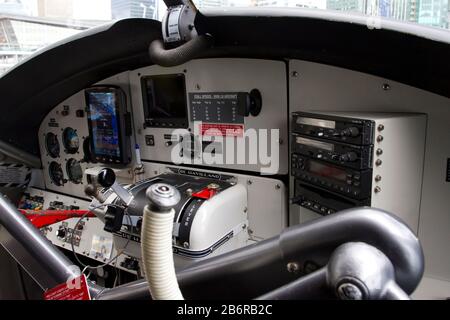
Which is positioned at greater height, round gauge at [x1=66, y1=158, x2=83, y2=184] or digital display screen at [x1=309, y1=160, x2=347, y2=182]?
digital display screen at [x1=309, y1=160, x2=347, y2=182]

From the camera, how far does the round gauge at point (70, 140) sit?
2.75m

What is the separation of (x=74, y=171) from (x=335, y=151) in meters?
2.33

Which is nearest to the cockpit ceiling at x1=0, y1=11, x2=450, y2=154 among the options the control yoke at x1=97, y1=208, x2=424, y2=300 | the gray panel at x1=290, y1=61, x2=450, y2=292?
the gray panel at x1=290, y1=61, x2=450, y2=292

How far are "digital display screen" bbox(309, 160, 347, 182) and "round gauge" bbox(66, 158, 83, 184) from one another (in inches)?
82.0

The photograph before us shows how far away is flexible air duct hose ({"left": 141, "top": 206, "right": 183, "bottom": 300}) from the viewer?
1.65 ft

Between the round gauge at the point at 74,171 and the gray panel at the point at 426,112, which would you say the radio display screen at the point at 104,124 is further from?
the gray panel at the point at 426,112

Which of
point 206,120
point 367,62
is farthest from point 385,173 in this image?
point 206,120

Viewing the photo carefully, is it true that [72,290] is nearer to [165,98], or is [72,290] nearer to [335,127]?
[335,127]

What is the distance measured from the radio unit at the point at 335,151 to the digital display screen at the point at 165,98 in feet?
2.85

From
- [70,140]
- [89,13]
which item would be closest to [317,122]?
[89,13]

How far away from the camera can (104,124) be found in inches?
92.9

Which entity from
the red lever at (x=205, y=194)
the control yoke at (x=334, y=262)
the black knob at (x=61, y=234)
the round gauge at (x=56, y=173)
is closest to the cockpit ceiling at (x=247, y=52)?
the round gauge at (x=56, y=173)

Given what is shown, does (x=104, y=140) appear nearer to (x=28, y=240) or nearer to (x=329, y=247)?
(x=28, y=240)

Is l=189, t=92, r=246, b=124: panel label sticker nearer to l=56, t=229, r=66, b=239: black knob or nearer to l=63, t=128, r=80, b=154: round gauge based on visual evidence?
l=63, t=128, r=80, b=154: round gauge
